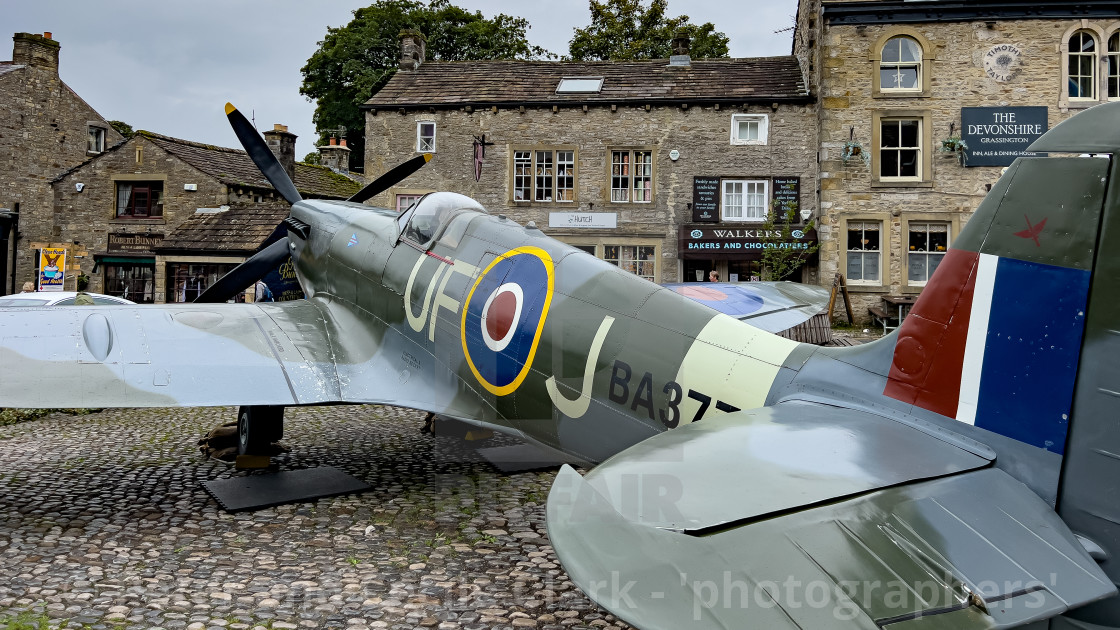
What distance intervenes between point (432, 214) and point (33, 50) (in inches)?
1092

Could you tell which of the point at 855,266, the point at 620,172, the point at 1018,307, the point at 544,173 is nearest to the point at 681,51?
the point at 620,172

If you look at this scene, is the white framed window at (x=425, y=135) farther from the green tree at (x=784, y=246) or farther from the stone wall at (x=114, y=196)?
the green tree at (x=784, y=246)

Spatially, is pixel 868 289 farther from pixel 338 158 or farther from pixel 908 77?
pixel 338 158

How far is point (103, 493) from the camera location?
569cm

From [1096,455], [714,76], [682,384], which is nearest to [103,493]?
[682,384]

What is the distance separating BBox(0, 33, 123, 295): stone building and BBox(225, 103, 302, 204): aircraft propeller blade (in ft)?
63.0

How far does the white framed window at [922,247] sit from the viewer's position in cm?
1931

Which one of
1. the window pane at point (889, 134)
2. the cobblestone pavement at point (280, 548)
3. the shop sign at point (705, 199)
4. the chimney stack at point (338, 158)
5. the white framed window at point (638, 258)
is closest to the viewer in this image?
the cobblestone pavement at point (280, 548)

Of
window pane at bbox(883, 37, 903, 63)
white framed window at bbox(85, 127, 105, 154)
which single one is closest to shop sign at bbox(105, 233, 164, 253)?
white framed window at bbox(85, 127, 105, 154)

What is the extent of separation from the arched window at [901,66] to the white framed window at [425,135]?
12976 millimetres

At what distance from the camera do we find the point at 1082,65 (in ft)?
62.3

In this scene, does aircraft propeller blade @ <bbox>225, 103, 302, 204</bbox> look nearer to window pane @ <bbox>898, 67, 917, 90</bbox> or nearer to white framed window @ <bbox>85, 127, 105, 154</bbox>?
window pane @ <bbox>898, 67, 917, 90</bbox>

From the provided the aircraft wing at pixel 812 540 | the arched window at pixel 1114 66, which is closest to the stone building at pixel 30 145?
the aircraft wing at pixel 812 540

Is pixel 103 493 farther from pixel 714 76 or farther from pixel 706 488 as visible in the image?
pixel 714 76
